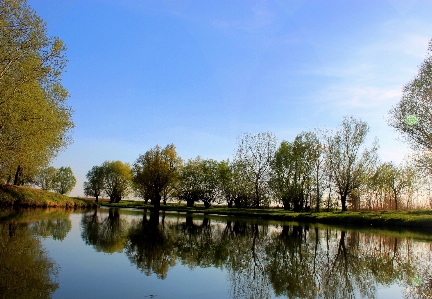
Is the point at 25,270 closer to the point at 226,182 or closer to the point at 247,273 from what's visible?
the point at 247,273

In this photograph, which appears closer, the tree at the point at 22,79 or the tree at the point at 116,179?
the tree at the point at 22,79

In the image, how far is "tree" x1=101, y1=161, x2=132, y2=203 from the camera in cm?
9845

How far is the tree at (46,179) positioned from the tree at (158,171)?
38.2 m

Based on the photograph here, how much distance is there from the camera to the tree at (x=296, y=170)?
63.1 meters

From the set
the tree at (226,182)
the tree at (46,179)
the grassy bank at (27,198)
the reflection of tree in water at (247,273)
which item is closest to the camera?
the reflection of tree in water at (247,273)

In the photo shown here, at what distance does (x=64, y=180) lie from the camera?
116 m

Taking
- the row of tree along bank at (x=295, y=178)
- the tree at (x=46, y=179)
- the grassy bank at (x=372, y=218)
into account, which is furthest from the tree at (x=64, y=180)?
the grassy bank at (x=372, y=218)

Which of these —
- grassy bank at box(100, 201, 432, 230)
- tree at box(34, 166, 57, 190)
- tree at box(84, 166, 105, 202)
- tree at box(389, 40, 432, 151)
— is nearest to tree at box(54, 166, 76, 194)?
tree at box(34, 166, 57, 190)

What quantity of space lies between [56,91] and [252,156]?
135ft

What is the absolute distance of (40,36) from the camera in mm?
20625

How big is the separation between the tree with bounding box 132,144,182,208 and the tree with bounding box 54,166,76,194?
52580mm

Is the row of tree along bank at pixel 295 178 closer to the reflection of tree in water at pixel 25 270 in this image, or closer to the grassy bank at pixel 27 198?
the grassy bank at pixel 27 198

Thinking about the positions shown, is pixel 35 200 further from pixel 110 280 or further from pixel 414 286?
pixel 414 286

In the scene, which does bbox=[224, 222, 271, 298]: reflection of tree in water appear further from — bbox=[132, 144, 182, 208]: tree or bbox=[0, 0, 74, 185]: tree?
bbox=[132, 144, 182, 208]: tree
